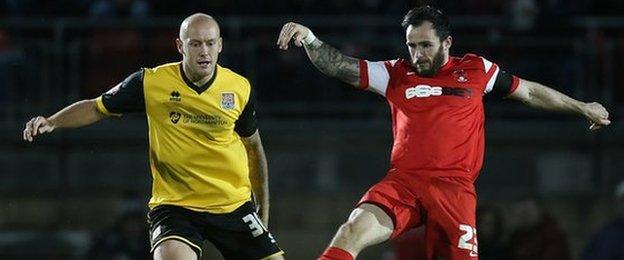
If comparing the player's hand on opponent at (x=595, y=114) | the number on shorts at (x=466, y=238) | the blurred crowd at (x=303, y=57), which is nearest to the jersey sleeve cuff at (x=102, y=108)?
the number on shorts at (x=466, y=238)

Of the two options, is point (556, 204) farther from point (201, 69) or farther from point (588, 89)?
point (201, 69)

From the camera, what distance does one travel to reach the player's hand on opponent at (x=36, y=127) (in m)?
8.84

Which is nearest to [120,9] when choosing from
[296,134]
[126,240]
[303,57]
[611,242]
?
[303,57]

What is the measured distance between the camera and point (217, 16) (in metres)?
15.2

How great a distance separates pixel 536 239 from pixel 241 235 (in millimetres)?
4355

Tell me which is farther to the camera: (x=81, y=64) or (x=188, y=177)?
(x=81, y=64)

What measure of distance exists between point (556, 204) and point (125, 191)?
406cm

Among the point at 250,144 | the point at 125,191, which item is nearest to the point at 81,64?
the point at 125,191

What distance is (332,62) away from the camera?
30.8ft

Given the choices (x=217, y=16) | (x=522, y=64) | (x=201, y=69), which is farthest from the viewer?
(x=217, y=16)

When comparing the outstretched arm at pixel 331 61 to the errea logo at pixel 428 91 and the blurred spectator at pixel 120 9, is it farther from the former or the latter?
the blurred spectator at pixel 120 9

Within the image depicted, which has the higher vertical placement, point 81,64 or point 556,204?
point 81,64

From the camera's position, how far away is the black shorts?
29.7 ft

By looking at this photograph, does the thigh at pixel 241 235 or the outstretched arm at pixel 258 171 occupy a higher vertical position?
the outstretched arm at pixel 258 171
